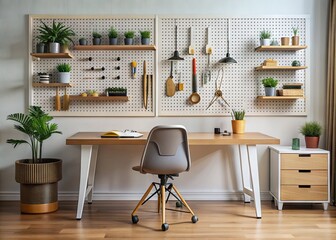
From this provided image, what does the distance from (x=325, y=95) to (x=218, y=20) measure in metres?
1.32

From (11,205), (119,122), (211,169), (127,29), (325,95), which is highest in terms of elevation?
(127,29)

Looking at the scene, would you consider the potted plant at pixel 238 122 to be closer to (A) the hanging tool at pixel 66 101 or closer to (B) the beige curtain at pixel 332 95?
(B) the beige curtain at pixel 332 95

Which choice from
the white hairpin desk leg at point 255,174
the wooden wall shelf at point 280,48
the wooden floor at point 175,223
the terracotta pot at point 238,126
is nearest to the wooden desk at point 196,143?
the white hairpin desk leg at point 255,174

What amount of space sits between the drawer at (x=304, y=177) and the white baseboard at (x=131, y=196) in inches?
20.1

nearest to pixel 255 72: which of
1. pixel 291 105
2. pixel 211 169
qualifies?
pixel 291 105

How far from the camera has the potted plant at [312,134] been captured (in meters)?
4.54

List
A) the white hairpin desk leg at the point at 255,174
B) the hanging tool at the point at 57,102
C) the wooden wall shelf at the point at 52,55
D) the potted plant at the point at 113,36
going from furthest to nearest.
A: the hanging tool at the point at 57,102
the potted plant at the point at 113,36
the wooden wall shelf at the point at 52,55
the white hairpin desk leg at the point at 255,174

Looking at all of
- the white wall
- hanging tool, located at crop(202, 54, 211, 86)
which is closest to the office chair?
the white wall

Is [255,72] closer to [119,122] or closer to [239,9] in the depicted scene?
[239,9]

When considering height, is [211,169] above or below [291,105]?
below

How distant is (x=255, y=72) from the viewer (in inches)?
187

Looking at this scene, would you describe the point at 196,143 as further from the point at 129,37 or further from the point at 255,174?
the point at 129,37

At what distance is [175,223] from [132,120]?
4.25 feet

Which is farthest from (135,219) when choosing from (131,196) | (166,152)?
(131,196)
